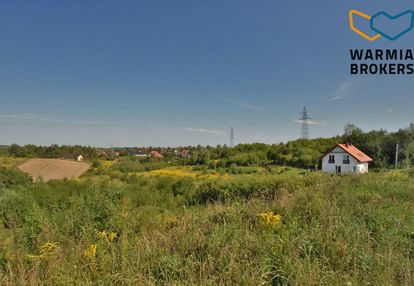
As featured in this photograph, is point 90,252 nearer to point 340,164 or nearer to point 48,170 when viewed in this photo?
point 340,164

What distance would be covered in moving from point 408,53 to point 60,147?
2574 inches

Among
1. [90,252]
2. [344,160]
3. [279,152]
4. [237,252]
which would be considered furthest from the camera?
[279,152]

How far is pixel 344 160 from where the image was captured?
33.2 m

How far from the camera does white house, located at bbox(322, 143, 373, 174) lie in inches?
1266

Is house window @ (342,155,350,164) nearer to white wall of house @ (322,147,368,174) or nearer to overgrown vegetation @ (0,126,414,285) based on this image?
white wall of house @ (322,147,368,174)

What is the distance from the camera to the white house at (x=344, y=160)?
1266 inches

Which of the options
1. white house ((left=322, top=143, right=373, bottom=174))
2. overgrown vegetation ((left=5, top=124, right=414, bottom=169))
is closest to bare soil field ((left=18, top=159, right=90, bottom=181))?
overgrown vegetation ((left=5, top=124, right=414, bottom=169))

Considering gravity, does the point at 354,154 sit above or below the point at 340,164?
above

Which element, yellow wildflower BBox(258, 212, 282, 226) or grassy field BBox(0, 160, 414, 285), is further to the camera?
yellow wildflower BBox(258, 212, 282, 226)

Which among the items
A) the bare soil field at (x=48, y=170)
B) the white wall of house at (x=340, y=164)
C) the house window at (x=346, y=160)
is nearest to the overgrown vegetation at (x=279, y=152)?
the white wall of house at (x=340, y=164)

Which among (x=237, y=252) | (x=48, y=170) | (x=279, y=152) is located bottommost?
(x=48, y=170)

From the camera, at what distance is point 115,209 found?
475cm

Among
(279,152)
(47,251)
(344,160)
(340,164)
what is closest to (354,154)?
(344,160)

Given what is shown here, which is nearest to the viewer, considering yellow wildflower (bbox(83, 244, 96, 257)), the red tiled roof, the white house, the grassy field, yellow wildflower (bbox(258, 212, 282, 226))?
the grassy field
